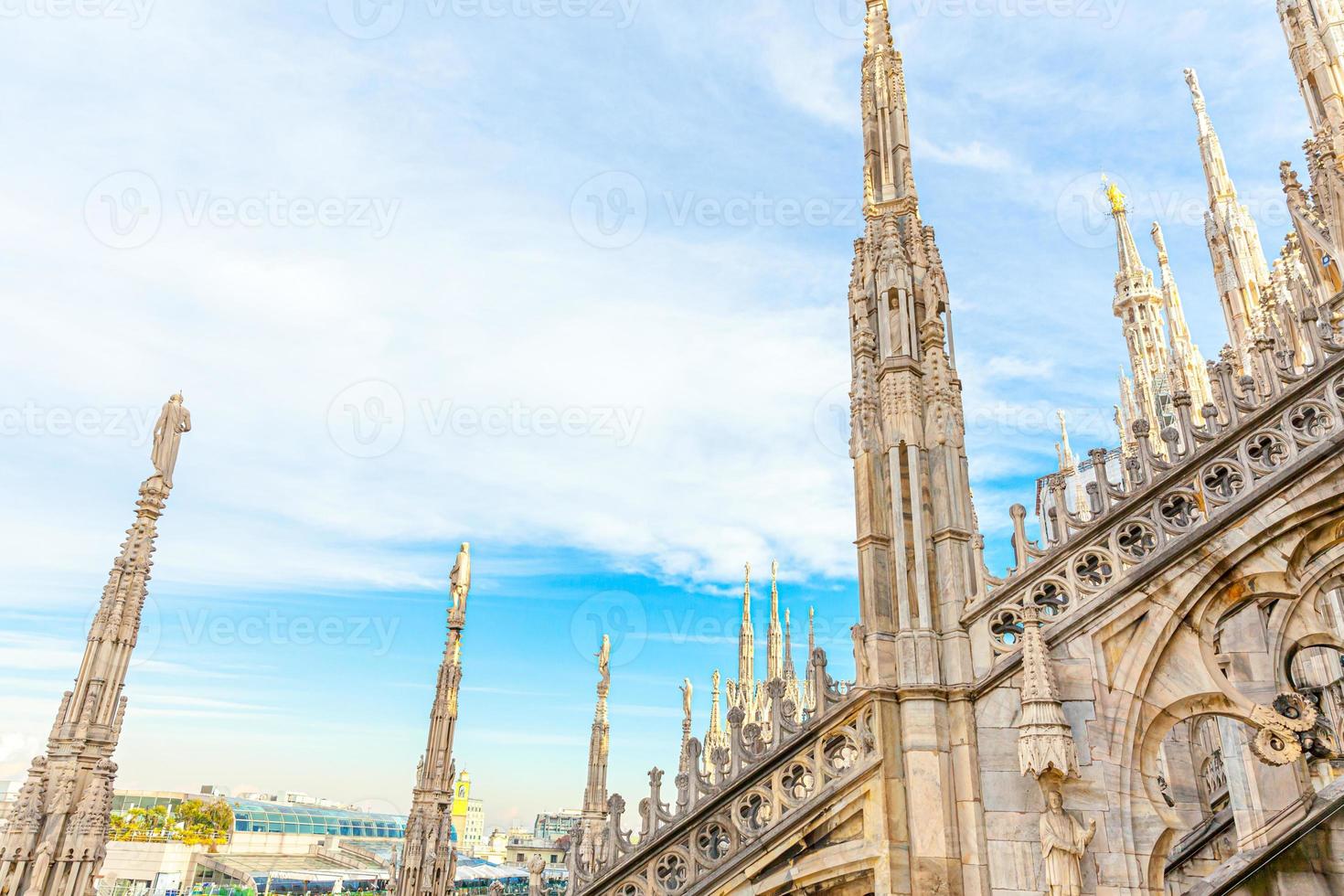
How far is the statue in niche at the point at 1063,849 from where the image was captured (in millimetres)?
6254

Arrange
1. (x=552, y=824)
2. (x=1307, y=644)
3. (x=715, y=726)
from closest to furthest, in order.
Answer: (x=1307, y=644) < (x=715, y=726) < (x=552, y=824)

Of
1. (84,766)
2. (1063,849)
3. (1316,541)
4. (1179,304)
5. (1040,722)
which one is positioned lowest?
(1063,849)

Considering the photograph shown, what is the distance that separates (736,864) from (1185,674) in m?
4.65

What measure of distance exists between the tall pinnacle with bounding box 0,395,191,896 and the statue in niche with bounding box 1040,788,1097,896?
12613 millimetres

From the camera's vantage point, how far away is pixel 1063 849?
20.7 ft

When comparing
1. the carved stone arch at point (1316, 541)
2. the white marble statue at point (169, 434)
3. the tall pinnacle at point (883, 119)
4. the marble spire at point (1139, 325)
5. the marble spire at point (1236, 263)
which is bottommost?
the carved stone arch at point (1316, 541)

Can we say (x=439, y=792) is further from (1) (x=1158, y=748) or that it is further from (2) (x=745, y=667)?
(2) (x=745, y=667)

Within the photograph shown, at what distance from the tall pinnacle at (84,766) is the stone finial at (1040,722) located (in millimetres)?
12645

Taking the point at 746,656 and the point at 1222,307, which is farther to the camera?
the point at 746,656

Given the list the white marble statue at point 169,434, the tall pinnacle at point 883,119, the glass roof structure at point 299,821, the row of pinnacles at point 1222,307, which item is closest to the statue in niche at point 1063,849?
the row of pinnacles at point 1222,307

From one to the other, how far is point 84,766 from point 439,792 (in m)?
8.56

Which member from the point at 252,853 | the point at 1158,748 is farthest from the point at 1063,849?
the point at 252,853

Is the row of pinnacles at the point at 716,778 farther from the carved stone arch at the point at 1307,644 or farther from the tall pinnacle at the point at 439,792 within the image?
the tall pinnacle at the point at 439,792

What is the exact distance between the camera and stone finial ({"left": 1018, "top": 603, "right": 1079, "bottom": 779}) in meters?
6.48
